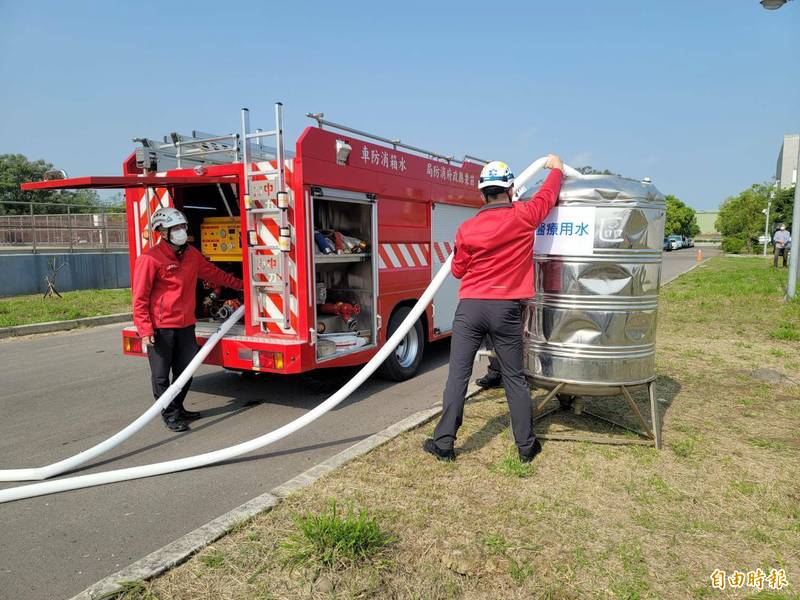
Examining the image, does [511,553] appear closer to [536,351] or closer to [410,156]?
[536,351]

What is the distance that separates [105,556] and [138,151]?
4252mm

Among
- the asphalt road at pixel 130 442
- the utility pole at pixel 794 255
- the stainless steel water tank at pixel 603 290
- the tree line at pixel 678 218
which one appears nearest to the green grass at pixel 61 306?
the asphalt road at pixel 130 442

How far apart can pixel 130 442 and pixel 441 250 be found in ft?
14.4

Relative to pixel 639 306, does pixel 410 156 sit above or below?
above

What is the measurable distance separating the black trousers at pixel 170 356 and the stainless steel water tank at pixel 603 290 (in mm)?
3150

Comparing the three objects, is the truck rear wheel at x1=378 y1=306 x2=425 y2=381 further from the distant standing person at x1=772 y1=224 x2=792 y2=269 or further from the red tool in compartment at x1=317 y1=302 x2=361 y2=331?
the distant standing person at x1=772 y1=224 x2=792 y2=269

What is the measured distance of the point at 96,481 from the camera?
3.95m

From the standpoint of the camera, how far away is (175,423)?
5.10m

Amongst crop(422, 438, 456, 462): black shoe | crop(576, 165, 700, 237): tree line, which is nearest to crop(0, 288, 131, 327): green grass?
crop(422, 438, 456, 462): black shoe

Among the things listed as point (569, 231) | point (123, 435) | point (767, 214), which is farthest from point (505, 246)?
point (767, 214)

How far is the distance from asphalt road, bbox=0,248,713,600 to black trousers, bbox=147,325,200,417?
342 millimetres

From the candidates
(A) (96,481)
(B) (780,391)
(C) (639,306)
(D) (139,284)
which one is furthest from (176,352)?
(B) (780,391)

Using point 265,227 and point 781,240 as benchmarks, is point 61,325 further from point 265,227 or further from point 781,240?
point 781,240

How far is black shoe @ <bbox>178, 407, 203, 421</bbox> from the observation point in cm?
524
